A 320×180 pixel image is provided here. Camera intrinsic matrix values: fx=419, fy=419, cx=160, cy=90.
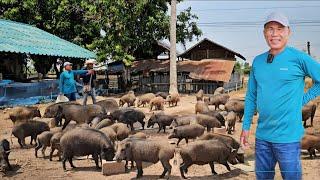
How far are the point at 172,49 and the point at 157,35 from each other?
11.6 feet

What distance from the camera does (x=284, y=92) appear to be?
3727 millimetres

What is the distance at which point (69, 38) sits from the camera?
32156mm

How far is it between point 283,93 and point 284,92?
0.04 ft

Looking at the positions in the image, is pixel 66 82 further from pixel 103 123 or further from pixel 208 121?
pixel 208 121

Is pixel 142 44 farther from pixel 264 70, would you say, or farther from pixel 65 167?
pixel 264 70

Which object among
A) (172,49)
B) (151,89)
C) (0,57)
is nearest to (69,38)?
(0,57)

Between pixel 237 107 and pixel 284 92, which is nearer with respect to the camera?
pixel 284 92

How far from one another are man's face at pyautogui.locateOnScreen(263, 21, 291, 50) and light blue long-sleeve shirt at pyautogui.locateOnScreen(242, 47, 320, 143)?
2.9 inches

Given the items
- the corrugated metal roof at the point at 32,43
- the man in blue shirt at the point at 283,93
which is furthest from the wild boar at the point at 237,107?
the corrugated metal roof at the point at 32,43

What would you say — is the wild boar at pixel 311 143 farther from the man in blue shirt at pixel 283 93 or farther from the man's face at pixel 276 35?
the man's face at pixel 276 35

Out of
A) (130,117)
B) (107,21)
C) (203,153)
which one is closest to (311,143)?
(203,153)

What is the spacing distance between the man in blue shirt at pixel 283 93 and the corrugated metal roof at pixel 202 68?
24.7m

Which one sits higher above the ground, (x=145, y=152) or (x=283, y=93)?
(x=283, y=93)

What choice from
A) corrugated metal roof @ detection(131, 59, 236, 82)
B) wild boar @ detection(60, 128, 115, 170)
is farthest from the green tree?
wild boar @ detection(60, 128, 115, 170)
